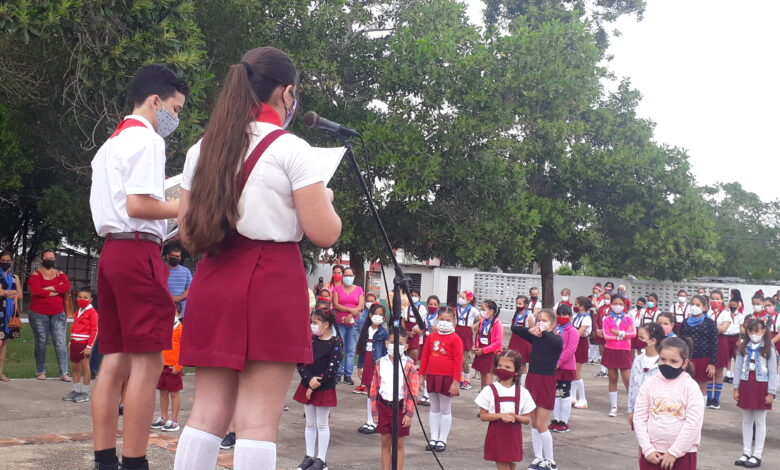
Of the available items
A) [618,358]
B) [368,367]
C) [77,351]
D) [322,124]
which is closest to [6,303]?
[77,351]

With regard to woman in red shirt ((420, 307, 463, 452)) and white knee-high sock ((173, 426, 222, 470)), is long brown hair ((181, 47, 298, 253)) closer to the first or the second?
white knee-high sock ((173, 426, 222, 470))

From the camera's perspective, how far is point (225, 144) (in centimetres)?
291

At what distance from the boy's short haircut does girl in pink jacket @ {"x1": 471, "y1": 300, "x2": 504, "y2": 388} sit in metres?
9.51

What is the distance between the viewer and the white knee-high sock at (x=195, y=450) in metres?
2.93

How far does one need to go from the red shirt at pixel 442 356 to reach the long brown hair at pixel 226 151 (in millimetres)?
7033

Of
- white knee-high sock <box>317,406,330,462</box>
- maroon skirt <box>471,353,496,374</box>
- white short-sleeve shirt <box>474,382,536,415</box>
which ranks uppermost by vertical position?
white short-sleeve shirt <box>474,382,536,415</box>

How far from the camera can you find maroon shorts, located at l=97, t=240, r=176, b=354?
3.67 m

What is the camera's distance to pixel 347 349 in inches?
585

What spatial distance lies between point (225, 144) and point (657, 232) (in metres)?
29.4

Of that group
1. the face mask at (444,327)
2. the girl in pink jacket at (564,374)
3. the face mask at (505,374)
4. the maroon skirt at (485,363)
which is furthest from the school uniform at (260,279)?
the maroon skirt at (485,363)

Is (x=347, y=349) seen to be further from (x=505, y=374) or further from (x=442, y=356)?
(x=505, y=374)

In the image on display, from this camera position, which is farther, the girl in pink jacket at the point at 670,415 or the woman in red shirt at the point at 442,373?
the woman in red shirt at the point at 442,373

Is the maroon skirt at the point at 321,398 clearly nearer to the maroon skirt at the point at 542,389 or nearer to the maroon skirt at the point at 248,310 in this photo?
the maroon skirt at the point at 542,389

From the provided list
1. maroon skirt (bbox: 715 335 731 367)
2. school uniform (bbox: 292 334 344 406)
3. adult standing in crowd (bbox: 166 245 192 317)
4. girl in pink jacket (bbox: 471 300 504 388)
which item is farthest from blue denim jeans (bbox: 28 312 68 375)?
maroon skirt (bbox: 715 335 731 367)
